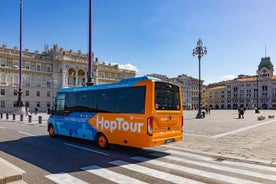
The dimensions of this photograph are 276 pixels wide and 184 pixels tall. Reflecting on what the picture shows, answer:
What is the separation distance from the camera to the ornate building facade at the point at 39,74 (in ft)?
207

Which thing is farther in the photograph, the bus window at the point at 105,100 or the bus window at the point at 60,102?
the bus window at the point at 60,102

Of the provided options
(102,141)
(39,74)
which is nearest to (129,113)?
(102,141)

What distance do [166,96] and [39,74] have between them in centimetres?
6896

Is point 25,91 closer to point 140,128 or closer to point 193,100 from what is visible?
point 140,128

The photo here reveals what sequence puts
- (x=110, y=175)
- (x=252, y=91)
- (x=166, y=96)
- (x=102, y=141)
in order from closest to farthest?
(x=110, y=175), (x=166, y=96), (x=102, y=141), (x=252, y=91)

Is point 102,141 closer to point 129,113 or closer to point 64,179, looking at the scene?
point 129,113

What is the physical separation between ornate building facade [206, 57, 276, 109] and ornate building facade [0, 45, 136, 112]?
93174 millimetres

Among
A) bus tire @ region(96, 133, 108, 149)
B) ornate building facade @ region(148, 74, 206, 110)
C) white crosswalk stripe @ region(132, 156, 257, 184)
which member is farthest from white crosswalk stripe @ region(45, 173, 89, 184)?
ornate building facade @ region(148, 74, 206, 110)

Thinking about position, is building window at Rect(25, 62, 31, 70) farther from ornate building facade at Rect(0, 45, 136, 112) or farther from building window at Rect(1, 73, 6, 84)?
building window at Rect(1, 73, 6, 84)

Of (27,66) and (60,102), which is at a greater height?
(27,66)

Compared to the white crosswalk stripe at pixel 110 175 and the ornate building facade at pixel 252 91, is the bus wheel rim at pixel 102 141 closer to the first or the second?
the white crosswalk stripe at pixel 110 175

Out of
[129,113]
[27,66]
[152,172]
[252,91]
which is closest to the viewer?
[152,172]

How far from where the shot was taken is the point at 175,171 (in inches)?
257

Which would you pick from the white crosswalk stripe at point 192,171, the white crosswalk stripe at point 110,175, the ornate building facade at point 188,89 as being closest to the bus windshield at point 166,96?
the white crosswalk stripe at point 192,171
